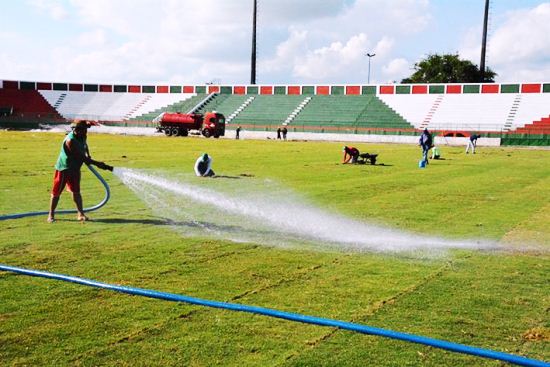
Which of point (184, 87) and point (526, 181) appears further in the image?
point (184, 87)

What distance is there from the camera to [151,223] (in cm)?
1145

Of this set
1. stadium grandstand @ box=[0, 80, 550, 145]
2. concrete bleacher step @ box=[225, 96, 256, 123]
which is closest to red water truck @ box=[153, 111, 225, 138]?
stadium grandstand @ box=[0, 80, 550, 145]

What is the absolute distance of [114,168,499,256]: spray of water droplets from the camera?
10.1 meters

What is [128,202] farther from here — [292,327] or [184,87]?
[184,87]

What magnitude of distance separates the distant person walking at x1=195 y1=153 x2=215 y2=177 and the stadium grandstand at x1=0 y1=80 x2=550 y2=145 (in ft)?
155

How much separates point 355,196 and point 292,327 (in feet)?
35.2

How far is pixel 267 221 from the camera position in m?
12.1

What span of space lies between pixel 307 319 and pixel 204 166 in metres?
14.8

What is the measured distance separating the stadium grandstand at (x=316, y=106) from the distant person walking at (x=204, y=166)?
4724cm

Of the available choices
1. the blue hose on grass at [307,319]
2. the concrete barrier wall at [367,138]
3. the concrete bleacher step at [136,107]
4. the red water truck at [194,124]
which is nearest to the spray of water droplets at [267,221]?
the blue hose on grass at [307,319]

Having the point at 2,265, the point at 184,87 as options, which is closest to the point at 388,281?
the point at 2,265

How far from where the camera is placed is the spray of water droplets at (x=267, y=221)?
33.2 ft

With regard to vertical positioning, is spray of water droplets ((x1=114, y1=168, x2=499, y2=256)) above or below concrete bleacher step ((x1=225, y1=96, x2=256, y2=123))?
below

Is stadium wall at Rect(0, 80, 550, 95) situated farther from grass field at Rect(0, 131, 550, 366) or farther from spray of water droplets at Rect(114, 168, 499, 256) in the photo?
grass field at Rect(0, 131, 550, 366)
